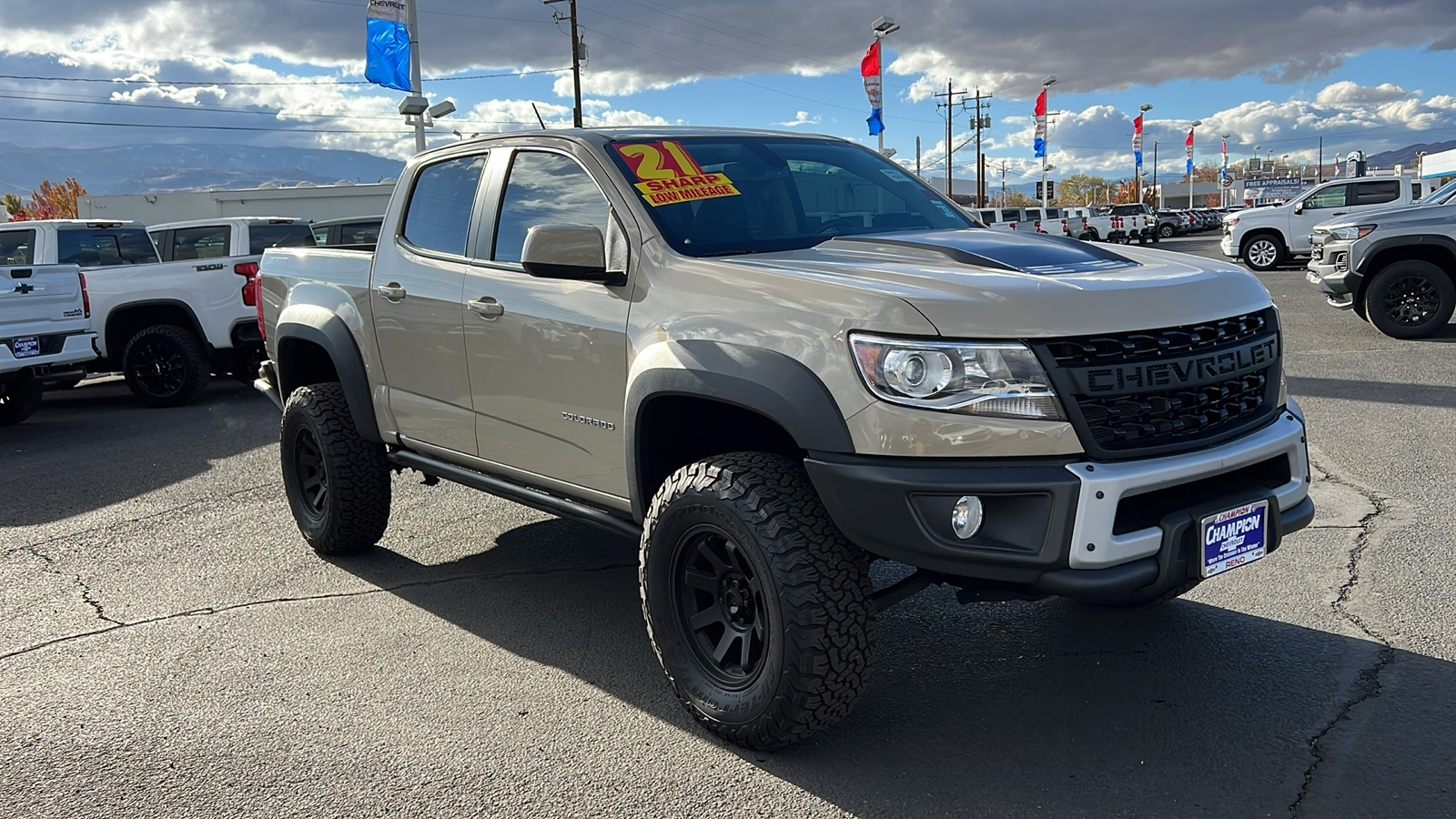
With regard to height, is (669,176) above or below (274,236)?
below

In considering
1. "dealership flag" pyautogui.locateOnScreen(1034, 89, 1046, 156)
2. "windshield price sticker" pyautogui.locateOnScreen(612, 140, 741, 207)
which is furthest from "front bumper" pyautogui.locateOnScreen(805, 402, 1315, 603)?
"dealership flag" pyautogui.locateOnScreen(1034, 89, 1046, 156)

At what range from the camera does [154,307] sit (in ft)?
37.4

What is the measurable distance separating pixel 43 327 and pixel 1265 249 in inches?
844

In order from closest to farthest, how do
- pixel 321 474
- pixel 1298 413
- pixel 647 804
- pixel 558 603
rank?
pixel 647 804 → pixel 1298 413 → pixel 558 603 → pixel 321 474

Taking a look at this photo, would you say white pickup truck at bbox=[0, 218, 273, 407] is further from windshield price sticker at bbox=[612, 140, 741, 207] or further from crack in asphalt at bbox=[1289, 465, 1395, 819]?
crack in asphalt at bbox=[1289, 465, 1395, 819]

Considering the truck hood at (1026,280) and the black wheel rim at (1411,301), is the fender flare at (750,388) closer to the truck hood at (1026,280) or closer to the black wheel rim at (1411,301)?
the truck hood at (1026,280)

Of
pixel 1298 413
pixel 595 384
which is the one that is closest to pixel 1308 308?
pixel 1298 413

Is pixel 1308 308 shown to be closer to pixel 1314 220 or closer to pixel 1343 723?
pixel 1314 220

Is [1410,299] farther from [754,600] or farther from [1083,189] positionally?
[1083,189]

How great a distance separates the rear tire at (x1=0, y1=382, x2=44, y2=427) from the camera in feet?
33.7

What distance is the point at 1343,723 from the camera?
341 cm

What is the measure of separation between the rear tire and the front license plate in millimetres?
10484

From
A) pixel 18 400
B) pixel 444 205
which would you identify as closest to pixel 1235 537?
pixel 444 205

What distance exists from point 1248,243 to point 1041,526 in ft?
73.9
